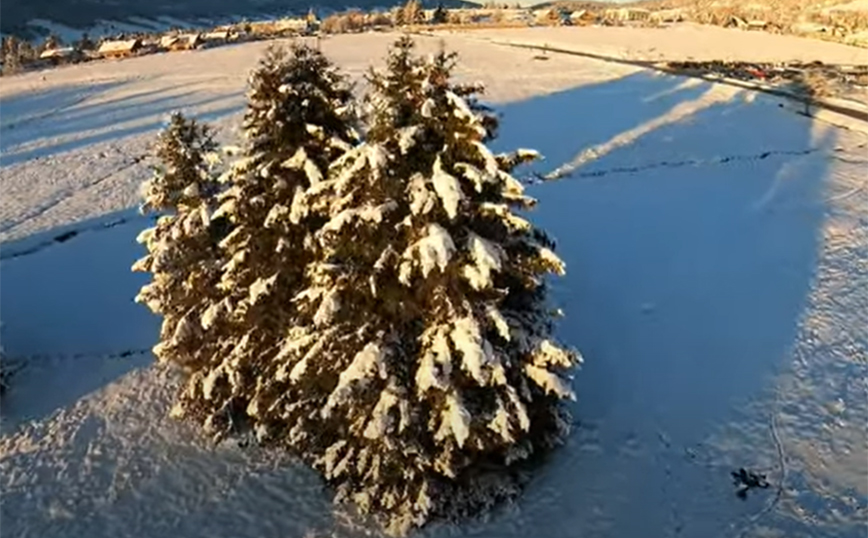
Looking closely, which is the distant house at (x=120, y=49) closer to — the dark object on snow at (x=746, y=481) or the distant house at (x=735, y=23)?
the distant house at (x=735, y=23)

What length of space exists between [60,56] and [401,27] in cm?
3291

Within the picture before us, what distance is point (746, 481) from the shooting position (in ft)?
56.7

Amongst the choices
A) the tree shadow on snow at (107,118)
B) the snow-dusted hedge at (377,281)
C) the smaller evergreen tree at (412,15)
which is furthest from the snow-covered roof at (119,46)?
the snow-dusted hedge at (377,281)

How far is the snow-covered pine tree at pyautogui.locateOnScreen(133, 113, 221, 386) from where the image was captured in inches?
671

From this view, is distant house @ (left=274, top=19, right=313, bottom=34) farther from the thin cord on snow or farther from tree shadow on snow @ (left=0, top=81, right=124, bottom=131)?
the thin cord on snow

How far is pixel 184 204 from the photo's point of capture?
17141mm

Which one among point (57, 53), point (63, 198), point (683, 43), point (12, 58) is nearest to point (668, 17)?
point (683, 43)

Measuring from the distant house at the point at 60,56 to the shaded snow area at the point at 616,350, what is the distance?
104 feet

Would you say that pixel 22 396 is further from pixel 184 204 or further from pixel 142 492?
pixel 184 204

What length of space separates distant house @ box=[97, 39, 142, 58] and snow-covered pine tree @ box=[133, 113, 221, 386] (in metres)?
60.7

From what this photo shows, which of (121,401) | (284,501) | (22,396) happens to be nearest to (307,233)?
(284,501)

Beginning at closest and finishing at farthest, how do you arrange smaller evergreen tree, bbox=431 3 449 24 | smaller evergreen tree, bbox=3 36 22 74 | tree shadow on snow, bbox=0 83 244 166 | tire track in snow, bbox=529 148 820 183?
tire track in snow, bbox=529 148 820 183 → tree shadow on snow, bbox=0 83 244 166 → smaller evergreen tree, bbox=3 36 22 74 → smaller evergreen tree, bbox=431 3 449 24

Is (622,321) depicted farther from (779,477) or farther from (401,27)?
(401,27)

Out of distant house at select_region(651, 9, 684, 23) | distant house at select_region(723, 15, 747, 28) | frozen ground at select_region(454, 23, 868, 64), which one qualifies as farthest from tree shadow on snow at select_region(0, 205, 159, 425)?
distant house at select_region(651, 9, 684, 23)
